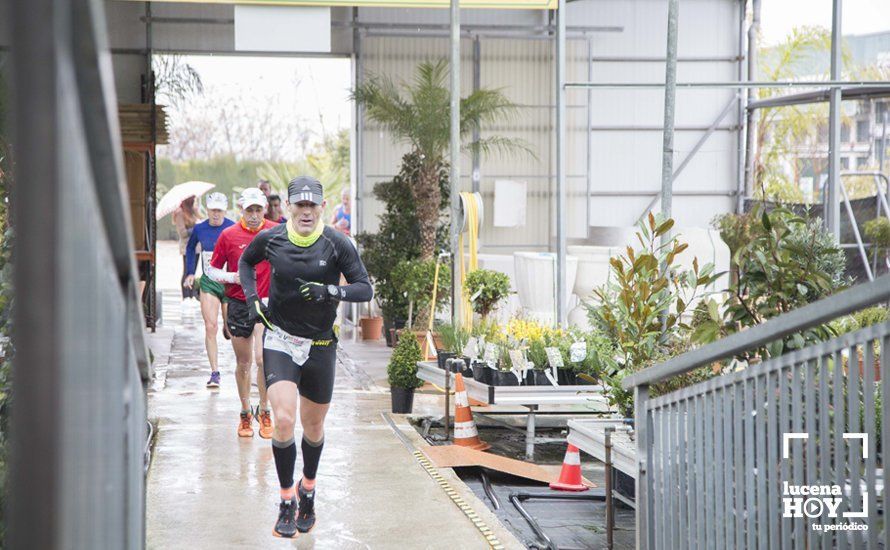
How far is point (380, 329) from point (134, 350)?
15574 mm

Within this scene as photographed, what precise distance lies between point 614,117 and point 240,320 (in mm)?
15790

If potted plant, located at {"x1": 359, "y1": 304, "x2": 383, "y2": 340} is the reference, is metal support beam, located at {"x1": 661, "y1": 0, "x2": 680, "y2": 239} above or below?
above

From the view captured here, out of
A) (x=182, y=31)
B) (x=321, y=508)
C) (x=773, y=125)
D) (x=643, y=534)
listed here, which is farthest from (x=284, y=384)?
(x=773, y=125)

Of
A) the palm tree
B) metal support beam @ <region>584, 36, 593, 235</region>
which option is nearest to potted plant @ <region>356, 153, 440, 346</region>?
the palm tree

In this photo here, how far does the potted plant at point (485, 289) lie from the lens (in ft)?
37.8

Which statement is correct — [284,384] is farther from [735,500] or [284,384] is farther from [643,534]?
[735,500]

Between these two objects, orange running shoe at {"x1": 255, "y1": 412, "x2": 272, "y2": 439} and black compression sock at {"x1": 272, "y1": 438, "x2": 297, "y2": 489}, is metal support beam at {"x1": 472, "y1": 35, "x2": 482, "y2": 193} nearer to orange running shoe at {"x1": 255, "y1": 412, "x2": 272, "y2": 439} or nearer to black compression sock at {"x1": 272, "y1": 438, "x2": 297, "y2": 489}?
orange running shoe at {"x1": 255, "y1": 412, "x2": 272, "y2": 439}

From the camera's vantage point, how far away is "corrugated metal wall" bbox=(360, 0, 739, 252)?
22859 millimetres

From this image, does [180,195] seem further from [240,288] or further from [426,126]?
[240,288]

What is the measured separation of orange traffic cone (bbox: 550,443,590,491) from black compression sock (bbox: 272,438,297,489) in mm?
2102

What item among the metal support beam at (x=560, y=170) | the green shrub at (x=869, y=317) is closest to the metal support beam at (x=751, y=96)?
the metal support beam at (x=560, y=170)

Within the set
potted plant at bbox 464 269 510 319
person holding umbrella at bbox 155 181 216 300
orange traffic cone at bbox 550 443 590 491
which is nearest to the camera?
orange traffic cone at bbox 550 443 590 491

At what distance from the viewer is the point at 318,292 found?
5.91 m

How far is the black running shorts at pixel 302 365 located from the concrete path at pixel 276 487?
0.71m
